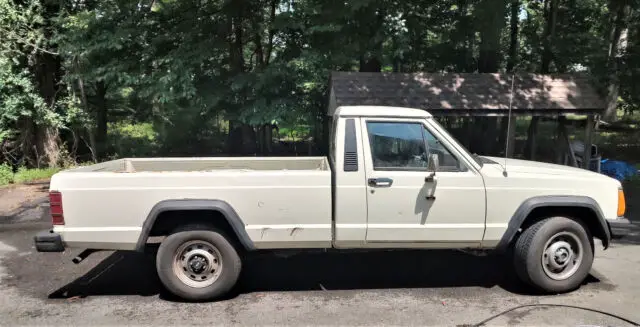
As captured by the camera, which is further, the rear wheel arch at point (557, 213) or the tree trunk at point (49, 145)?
the tree trunk at point (49, 145)

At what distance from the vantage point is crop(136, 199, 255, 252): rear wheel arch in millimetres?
4598

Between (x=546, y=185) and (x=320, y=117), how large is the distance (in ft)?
27.3

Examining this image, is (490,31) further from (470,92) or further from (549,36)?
(470,92)

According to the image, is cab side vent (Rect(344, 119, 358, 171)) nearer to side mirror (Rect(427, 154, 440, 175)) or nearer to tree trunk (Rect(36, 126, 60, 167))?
side mirror (Rect(427, 154, 440, 175))

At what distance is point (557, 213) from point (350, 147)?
2.24 metres

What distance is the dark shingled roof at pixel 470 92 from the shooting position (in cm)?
1012

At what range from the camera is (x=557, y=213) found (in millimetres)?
5008

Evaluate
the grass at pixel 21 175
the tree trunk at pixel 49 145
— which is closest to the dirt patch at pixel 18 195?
the grass at pixel 21 175

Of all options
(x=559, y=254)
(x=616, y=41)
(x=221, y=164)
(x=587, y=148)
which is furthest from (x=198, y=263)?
(x=616, y=41)

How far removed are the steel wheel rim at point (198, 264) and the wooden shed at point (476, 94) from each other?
18.5 feet

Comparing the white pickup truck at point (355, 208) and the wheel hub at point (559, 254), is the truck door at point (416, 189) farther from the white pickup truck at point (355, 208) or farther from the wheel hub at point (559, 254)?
the wheel hub at point (559, 254)

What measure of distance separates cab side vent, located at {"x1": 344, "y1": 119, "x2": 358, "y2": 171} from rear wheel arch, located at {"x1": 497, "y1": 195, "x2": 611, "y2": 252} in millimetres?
1667

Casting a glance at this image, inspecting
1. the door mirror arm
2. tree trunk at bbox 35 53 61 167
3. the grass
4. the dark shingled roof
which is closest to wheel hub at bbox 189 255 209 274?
the door mirror arm

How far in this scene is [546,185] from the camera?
16.0 feet
